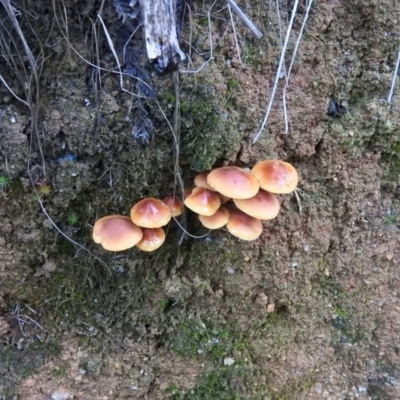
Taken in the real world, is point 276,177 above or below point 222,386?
above

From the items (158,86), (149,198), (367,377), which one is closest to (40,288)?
(149,198)

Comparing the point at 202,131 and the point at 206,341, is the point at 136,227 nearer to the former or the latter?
the point at 202,131

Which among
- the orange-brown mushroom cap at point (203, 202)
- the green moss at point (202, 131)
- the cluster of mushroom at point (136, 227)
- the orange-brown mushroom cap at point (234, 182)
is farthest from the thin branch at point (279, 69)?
the cluster of mushroom at point (136, 227)

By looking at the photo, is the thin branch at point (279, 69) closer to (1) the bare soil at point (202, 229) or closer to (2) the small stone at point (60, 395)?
(1) the bare soil at point (202, 229)

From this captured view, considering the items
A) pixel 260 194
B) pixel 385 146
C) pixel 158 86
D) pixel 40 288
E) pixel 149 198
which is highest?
pixel 158 86

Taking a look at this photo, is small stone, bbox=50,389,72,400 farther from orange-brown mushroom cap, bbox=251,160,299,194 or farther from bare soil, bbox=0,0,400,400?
orange-brown mushroom cap, bbox=251,160,299,194

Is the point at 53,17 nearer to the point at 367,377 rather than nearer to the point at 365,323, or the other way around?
the point at 365,323

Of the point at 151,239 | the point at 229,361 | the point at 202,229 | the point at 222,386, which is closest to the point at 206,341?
the point at 229,361
